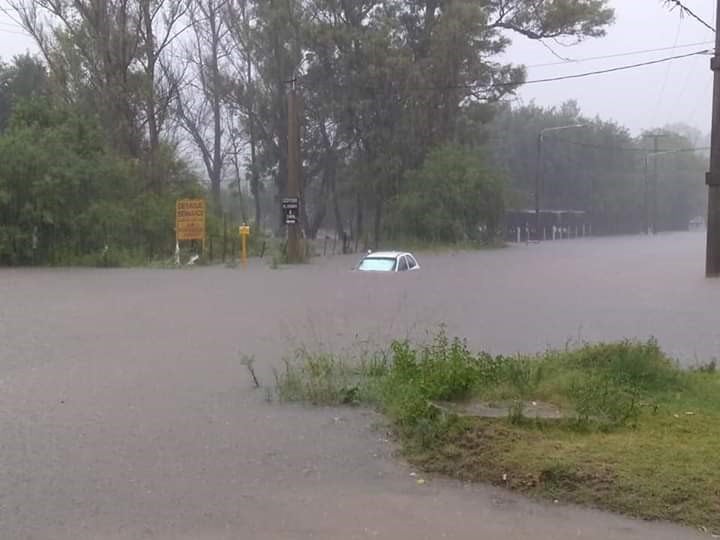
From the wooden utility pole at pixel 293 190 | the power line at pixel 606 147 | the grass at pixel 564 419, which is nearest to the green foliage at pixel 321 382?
the grass at pixel 564 419

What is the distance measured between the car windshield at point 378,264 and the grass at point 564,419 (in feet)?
52.1

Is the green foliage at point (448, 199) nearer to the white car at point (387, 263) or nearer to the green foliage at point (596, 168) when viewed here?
the white car at point (387, 263)

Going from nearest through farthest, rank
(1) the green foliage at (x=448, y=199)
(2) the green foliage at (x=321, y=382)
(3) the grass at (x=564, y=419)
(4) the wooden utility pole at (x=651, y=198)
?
1. (3) the grass at (x=564, y=419)
2. (2) the green foliage at (x=321, y=382)
3. (1) the green foliage at (x=448, y=199)
4. (4) the wooden utility pole at (x=651, y=198)

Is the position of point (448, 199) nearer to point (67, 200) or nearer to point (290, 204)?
point (290, 204)

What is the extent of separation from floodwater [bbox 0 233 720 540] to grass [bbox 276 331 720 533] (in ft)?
0.77

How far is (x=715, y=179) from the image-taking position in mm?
24750

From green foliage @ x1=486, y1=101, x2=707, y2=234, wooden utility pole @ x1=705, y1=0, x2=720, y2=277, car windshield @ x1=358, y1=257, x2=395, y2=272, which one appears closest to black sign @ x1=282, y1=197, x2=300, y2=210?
car windshield @ x1=358, y1=257, x2=395, y2=272

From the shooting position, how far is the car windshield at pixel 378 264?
2683 centimetres

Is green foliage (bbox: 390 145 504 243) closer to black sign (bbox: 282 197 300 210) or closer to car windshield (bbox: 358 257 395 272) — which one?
black sign (bbox: 282 197 300 210)

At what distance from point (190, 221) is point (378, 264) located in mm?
9072

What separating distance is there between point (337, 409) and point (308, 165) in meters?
48.7

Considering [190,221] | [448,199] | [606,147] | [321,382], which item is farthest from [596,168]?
[321,382]

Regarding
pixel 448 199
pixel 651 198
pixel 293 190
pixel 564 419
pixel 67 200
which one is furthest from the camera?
pixel 651 198

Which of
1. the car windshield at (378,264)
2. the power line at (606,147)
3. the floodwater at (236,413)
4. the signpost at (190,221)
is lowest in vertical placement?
the floodwater at (236,413)
